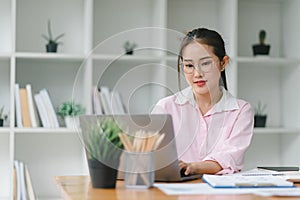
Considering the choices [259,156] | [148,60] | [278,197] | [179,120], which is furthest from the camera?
[259,156]

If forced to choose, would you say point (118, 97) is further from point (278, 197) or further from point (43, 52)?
point (43, 52)

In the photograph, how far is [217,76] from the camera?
5.80 feet

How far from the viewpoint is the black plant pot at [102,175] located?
1424 millimetres

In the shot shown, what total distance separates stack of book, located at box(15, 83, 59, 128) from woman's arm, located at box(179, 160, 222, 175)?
1.62 m

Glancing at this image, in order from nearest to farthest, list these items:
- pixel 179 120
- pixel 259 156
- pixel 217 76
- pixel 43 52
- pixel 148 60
Answer: pixel 179 120
pixel 217 76
pixel 148 60
pixel 43 52
pixel 259 156

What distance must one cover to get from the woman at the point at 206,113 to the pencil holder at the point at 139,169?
144 mm

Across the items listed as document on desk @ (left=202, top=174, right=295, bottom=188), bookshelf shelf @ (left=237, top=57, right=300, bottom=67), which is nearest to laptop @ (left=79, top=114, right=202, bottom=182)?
document on desk @ (left=202, top=174, right=295, bottom=188)

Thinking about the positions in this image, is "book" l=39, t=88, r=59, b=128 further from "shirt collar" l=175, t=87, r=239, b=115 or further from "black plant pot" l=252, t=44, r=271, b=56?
"shirt collar" l=175, t=87, r=239, b=115

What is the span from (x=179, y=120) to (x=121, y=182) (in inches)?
9.4

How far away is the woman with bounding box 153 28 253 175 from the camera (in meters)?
1.64

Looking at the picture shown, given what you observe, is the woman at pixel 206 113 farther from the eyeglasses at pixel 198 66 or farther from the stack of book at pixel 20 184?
the stack of book at pixel 20 184

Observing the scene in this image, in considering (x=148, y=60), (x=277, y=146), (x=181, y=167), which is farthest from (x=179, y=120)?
(x=277, y=146)

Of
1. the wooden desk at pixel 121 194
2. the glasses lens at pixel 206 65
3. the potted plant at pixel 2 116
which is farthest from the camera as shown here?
the potted plant at pixel 2 116

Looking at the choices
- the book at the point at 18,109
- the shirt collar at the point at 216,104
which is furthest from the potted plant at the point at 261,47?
the shirt collar at the point at 216,104
